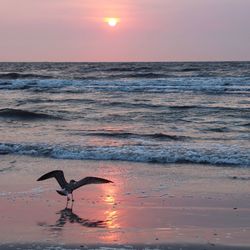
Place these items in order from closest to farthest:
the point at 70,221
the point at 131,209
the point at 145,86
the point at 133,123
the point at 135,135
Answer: the point at 70,221
the point at 131,209
the point at 135,135
the point at 133,123
the point at 145,86

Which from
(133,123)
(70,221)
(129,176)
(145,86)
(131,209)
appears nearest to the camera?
(70,221)

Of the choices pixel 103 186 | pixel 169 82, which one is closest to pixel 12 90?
pixel 169 82

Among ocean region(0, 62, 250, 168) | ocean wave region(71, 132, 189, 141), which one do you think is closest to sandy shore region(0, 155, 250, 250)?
ocean region(0, 62, 250, 168)

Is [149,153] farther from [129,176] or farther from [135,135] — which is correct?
[135,135]

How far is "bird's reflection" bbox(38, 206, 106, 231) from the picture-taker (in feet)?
21.4

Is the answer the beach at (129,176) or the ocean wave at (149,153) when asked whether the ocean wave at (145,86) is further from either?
the ocean wave at (149,153)

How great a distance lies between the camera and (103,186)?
343 inches

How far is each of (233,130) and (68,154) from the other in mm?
5913

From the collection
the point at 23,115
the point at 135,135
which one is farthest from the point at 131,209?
the point at 23,115

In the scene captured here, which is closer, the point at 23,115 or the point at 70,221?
the point at 70,221

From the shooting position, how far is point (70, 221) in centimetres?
675

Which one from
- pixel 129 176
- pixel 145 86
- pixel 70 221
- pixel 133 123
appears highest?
pixel 145 86

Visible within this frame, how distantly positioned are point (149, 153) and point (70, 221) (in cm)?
485

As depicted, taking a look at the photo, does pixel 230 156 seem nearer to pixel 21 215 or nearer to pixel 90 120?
pixel 21 215
